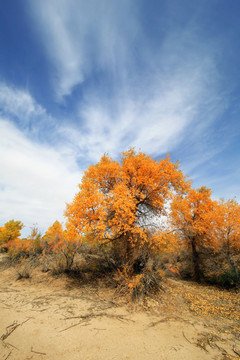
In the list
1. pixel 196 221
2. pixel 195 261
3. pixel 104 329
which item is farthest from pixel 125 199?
pixel 195 261

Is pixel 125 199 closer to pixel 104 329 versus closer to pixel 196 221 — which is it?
pixel 104 329

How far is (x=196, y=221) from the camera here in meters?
16.3

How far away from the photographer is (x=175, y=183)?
482 inches

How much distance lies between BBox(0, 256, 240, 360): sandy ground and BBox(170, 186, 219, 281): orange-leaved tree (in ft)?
31.5

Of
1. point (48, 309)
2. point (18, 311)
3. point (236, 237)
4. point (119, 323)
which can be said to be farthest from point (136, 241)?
point (236, 237)

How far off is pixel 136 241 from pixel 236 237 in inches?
399

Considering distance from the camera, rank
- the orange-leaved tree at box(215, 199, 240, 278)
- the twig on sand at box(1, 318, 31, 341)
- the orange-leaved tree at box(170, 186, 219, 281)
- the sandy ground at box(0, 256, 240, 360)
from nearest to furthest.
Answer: the sandy ground at box(0, 256, 240, 360)
the twig on sand at box(1, 318, 31, 341)
the orange-leaved tree at box(215, 199, 240, 278)
the orange-leaved tree at box(170, 186, 219, 281)

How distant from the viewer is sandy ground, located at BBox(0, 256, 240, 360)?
3734mm

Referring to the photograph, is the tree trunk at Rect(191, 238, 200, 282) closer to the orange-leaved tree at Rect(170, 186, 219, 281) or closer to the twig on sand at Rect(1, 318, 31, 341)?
the orange-leaved tree at Rect(170, 186, 219, 281)

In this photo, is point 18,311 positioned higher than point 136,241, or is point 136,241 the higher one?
point 136,241

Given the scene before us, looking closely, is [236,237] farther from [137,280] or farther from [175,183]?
[137,280]

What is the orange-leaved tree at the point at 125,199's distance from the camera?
29.4 ft

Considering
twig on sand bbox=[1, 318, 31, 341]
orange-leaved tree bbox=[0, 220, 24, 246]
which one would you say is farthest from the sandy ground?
orange-leaved tree bbox=[0, 220, 24, 246]

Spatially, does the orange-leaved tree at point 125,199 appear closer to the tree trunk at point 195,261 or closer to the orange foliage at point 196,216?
the orange foliage at point 196,216
